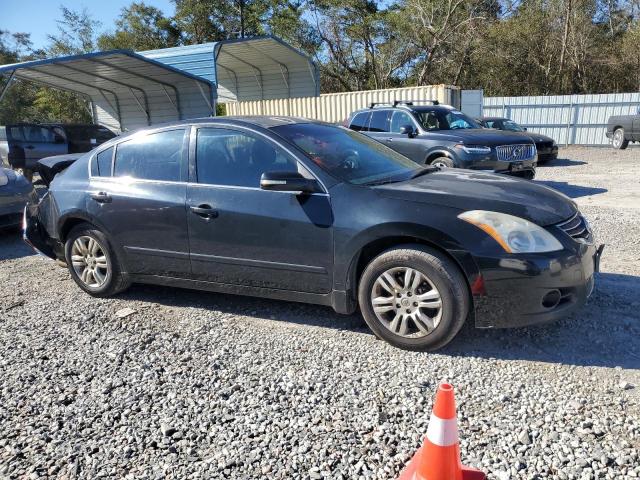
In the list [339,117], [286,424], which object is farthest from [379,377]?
[339,117]

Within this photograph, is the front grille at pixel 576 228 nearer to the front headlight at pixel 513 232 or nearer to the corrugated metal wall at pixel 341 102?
the front headlight at pixel 513 232

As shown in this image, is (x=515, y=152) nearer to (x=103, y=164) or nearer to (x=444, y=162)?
(x=444, y=162)

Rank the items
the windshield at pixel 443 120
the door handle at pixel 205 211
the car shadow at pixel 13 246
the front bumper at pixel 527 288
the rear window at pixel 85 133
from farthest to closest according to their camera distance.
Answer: the rear window at pixel 85 133, the windshield at pixel 443 120, the car shadow at pixel 13 246, the door handle at pixel 205 211, the front bumper at pixel 527 288

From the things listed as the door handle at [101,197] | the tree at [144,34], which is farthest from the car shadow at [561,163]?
the tree at [144,34]

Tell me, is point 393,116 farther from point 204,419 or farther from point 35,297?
point 204,419

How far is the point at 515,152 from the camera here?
970cm

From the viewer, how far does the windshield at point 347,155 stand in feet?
13.3

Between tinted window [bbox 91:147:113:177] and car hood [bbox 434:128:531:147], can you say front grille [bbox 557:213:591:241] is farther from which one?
car hood [bbox 434:128:531:147]

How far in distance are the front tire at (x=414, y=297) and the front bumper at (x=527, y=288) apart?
6.2 inches

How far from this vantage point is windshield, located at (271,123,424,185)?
4.05 m

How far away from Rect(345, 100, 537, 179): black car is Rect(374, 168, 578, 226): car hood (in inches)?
208

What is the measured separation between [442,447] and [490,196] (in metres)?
2.03

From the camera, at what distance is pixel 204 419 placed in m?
2.96

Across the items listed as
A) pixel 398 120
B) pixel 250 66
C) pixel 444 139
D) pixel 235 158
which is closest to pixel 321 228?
pixel 235 158
